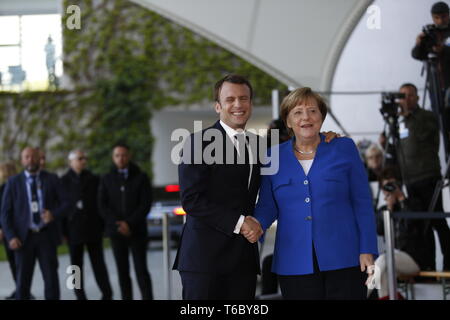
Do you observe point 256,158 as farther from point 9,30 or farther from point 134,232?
point 134,232

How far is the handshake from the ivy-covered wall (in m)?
16.7

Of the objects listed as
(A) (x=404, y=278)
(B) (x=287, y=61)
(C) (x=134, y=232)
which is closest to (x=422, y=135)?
(A) (x=404, y=278)

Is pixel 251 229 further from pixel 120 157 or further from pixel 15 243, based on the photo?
pixel 120 157

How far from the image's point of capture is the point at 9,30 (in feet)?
19.5

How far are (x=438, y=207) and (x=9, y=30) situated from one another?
11.9ft

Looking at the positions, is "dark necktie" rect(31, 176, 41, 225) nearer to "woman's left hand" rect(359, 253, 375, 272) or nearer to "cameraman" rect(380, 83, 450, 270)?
"cameraman" rect(380, 83, 450, 270)

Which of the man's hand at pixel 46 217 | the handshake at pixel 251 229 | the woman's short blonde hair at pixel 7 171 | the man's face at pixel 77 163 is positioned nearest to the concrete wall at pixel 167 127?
the woman's short blonde hair at pixel 7 171

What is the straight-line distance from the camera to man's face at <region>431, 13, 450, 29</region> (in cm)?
600

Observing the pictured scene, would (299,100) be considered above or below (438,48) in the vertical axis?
below

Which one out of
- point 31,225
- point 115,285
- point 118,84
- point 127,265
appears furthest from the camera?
point 118,84

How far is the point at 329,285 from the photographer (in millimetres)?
3037

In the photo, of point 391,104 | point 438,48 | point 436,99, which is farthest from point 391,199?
point 438,48

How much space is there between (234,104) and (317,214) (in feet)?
1.84

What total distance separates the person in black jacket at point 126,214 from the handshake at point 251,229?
14.2 ft
